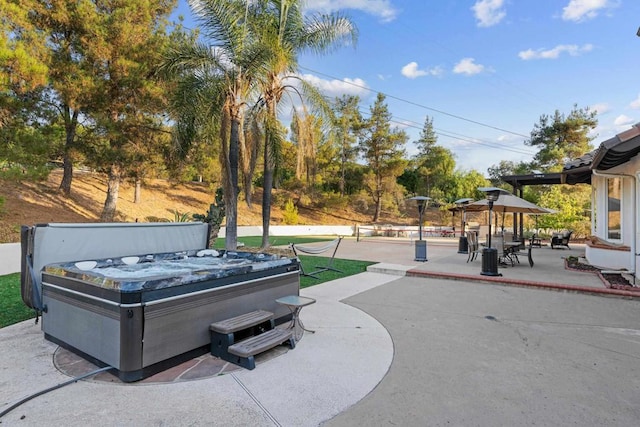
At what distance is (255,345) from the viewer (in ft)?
10.8

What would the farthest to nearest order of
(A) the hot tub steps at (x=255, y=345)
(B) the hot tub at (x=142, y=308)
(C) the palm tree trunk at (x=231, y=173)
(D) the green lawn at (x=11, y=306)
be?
(C) the palm tree trunk at (x=231, y=173), (D) the green lawn at (x=11, y=306), (A) the hot tub steps at (x=255, y=345), (B) the hot tub at (x=142, y=308)

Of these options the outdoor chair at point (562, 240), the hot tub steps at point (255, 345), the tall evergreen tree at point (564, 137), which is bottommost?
the hot tub steps at point (255, 345)

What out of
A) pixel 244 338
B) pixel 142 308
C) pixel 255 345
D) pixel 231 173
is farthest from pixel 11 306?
pixel 231 173

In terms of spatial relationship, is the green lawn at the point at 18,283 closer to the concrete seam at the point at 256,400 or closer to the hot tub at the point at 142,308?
the hot tub at the point at 142,308

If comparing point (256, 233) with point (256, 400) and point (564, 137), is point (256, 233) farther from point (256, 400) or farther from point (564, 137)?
point (564, 137)

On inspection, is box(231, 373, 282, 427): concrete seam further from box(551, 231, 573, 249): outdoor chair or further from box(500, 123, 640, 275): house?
box(551, 231, 573, 249): outdoor chair

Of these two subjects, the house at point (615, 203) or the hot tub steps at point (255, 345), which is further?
the house at point (615, 203)

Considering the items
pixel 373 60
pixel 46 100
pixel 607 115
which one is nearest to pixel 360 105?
pixel 373 60

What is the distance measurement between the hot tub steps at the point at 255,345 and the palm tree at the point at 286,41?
7.17m

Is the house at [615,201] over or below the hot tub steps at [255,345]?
over

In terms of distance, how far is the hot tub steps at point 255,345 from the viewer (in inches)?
124

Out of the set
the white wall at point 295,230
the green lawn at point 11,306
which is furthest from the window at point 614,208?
the white wall at point 295,230

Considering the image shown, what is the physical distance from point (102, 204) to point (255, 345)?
19.0 metres

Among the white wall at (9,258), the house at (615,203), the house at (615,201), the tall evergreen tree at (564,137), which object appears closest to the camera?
the house at (615,201)
